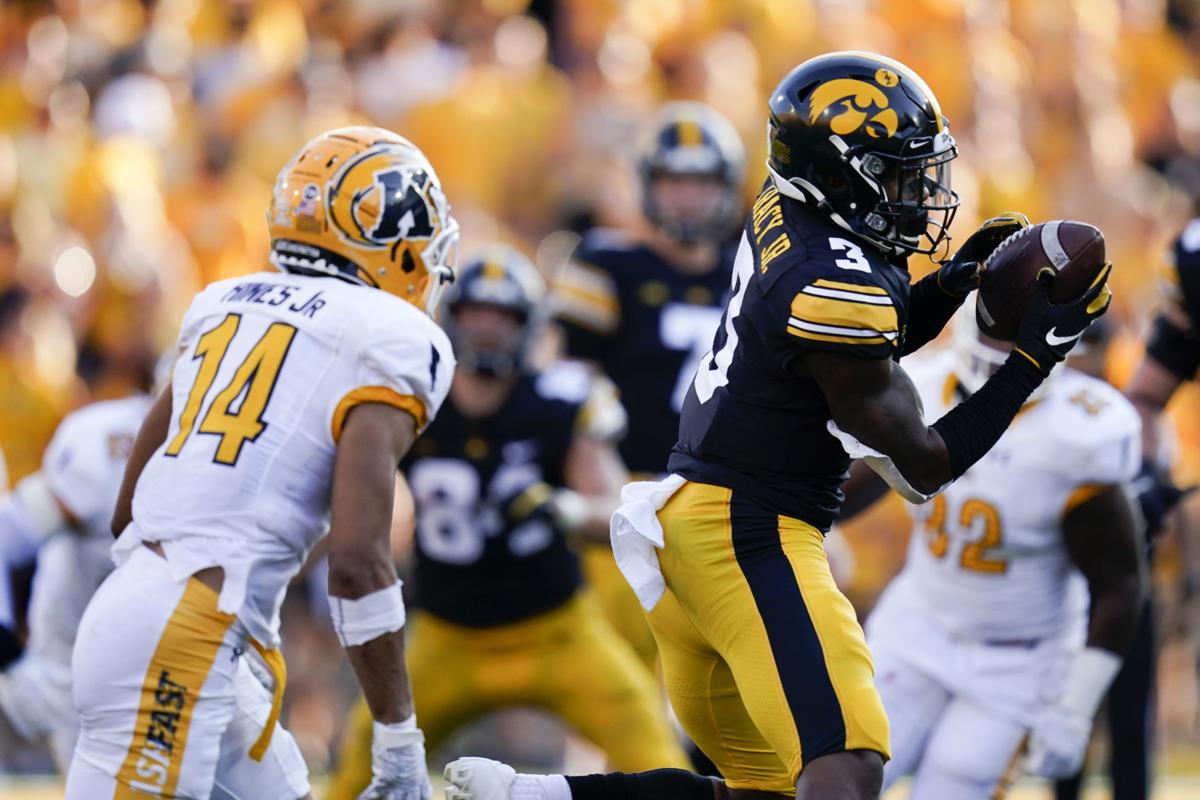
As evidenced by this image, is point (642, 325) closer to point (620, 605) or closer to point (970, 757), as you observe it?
point (620, 605)

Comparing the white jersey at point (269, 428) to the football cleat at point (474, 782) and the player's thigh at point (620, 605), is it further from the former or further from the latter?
the player's thigh at point (620, 605)

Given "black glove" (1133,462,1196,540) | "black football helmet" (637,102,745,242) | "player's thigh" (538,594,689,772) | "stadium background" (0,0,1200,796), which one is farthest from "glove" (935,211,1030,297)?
"stadium background" (0,0,1200,796)

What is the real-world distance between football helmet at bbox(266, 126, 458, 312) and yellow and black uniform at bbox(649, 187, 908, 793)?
0.62 metres

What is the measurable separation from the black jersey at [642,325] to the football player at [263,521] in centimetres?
266

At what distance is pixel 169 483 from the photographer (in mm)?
3492

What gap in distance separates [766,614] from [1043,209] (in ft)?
18.6

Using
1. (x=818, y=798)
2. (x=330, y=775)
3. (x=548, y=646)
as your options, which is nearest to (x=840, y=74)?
(x=818, y=798)

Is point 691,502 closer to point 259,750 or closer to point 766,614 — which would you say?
point 766,614

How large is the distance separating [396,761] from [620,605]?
9.03ft

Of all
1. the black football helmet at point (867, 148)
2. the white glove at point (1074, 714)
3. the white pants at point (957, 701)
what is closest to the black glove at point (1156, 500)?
the white pants at point (957, 701)

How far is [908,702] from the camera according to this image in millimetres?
4582

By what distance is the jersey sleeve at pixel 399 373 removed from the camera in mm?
3469

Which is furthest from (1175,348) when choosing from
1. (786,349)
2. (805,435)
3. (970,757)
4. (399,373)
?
(399,373)

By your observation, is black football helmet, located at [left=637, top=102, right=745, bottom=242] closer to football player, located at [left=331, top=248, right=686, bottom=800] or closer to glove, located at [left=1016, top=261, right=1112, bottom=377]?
football player, located at [left=331, top=248, right=686, bottom=800]
